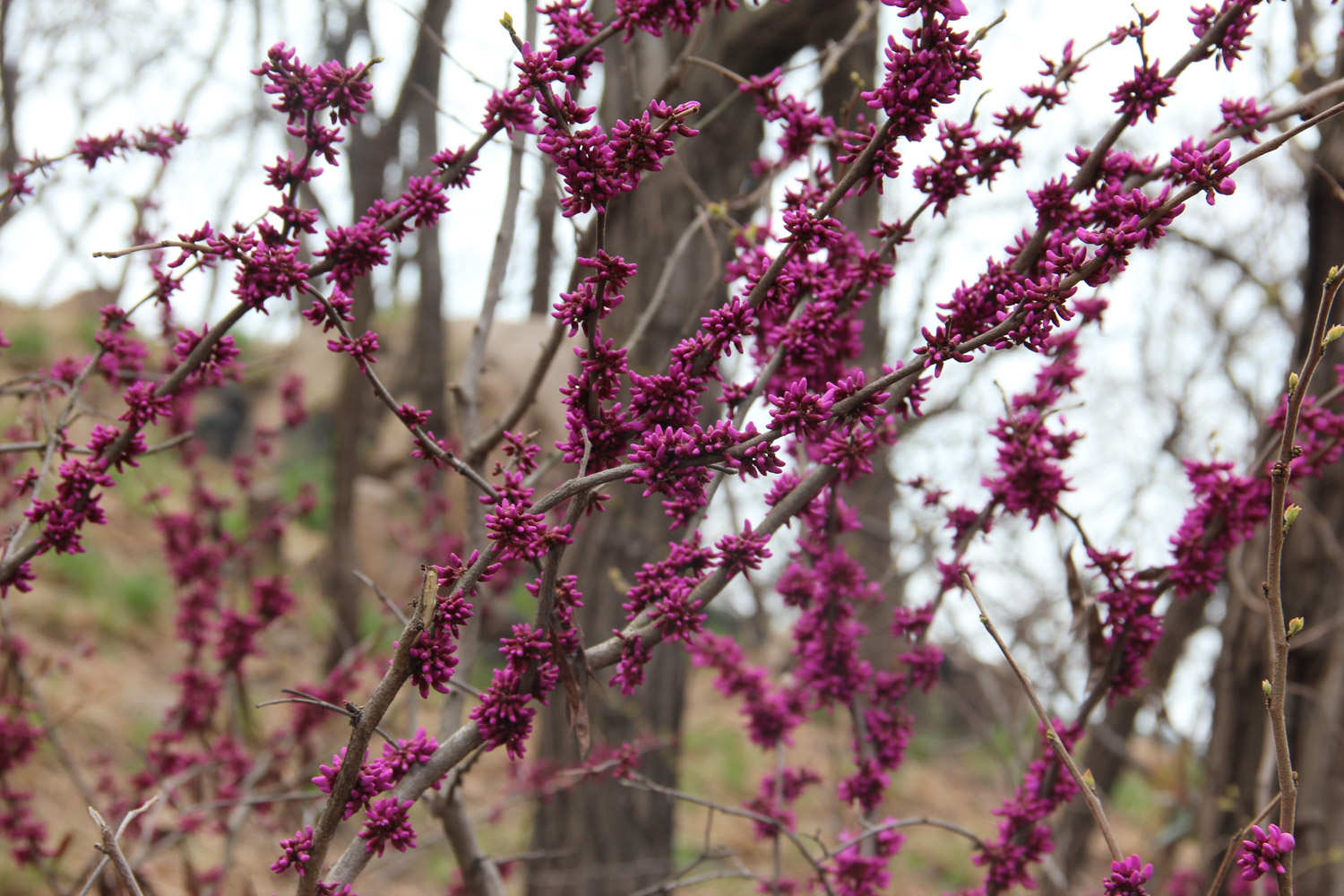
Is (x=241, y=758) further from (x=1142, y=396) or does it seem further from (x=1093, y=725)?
(x=1142, y=396)

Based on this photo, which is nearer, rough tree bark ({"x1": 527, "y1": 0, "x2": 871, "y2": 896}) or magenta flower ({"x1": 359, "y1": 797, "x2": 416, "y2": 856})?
magenta flower ({"x1": 359, "y1": 797, "x2": 416, "y2": 856})

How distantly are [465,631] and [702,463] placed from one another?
123 cm

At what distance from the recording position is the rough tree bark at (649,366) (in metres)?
4.03

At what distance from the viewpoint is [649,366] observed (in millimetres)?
4121

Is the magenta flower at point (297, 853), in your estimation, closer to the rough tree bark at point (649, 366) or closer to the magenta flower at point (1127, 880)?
the magenta flower at point (1127, 880)

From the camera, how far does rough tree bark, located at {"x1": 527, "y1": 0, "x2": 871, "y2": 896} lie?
403cm

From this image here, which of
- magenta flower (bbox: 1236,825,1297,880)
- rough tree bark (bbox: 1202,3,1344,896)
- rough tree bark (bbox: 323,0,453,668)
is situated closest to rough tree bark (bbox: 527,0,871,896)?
rough tree bark (bbox: 323,0,453,668)

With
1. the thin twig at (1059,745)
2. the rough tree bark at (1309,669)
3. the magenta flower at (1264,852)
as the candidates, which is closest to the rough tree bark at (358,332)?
the rough tree bark at (1309,669)

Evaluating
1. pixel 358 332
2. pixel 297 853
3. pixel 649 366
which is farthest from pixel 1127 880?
pixel 358 332

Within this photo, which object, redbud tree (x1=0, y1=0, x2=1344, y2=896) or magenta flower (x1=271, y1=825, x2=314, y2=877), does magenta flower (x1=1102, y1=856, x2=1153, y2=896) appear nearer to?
redbud tree (x1=0, y1=0, x2=1344, y2=896)

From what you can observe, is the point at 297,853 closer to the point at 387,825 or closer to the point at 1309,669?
the point at 387,825

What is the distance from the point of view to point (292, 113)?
1803mm

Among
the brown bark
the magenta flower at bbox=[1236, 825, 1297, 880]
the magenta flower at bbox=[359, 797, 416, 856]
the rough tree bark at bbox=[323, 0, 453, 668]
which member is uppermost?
the rough tree bark at bbox=[323, 0, 453, 668]

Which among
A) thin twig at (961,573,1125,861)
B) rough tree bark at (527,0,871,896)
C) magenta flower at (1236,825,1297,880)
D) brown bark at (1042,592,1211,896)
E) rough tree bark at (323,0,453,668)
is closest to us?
magenta flower at (1236,825,1297,880)
